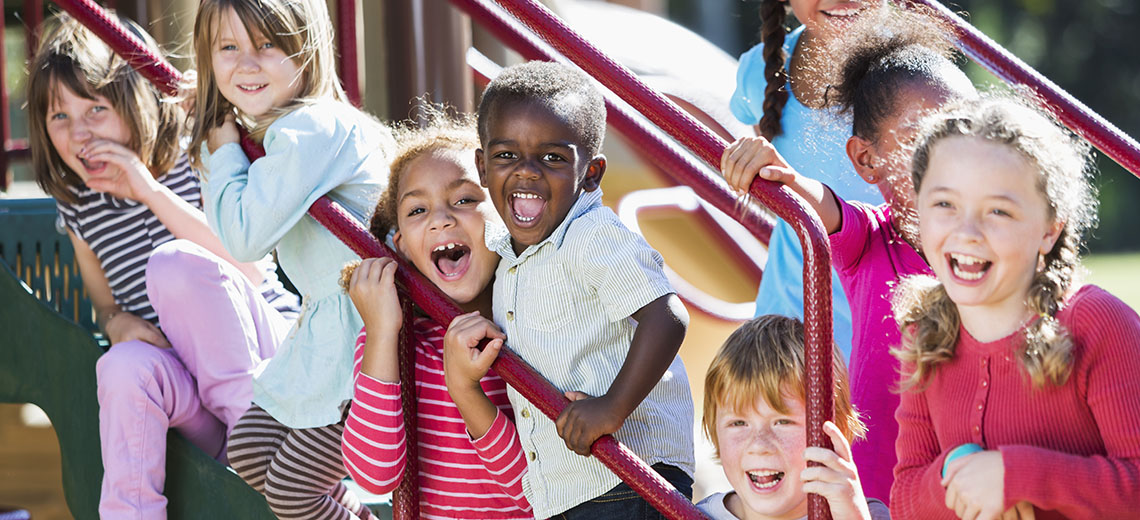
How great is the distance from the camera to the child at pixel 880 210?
2324 mm

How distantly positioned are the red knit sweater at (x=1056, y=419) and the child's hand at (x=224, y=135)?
1.42m

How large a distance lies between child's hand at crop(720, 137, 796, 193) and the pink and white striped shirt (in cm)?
66

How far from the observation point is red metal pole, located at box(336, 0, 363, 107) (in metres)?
3.07

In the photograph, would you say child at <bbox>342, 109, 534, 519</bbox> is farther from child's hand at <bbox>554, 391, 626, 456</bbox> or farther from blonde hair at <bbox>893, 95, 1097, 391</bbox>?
blonde hair at <bbox>893, 95, 1097, 391</bbox>

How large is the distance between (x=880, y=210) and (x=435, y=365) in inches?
34.0

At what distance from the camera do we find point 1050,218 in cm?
173

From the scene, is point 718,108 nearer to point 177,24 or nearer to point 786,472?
point 177,24

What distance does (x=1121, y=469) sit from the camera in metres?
1.65

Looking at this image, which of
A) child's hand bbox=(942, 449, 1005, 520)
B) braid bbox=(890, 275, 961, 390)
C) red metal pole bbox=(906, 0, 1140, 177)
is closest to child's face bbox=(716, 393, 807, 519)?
braid bbox=(890, 275, 961, 390)

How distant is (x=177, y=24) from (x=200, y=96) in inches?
98.2

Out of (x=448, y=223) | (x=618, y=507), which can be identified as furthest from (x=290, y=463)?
(x=618, y=507)

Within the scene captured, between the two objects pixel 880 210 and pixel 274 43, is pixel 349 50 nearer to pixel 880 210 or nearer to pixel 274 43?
pixel 274 43

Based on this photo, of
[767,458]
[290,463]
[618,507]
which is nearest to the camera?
[767,458]

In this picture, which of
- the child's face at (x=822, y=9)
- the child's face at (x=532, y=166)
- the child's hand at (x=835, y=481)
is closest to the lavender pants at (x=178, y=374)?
the child's face at (x=532, y=166)
